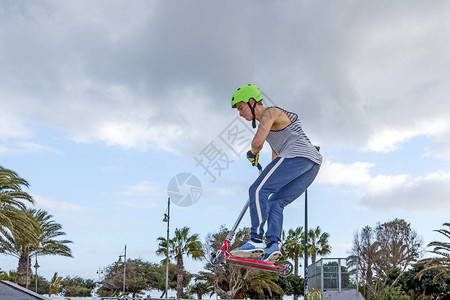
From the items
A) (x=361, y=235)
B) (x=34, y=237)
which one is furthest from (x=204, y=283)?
(x=34, y=237)

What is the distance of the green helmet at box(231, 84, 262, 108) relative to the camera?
18.4 feet

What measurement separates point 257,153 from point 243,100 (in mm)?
655

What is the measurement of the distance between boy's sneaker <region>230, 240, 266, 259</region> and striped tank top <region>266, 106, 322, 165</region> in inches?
42.1

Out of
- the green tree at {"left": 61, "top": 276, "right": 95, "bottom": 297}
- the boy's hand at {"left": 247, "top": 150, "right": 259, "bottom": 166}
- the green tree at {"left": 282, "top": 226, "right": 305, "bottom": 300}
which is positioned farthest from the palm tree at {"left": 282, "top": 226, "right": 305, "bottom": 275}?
the boy's hand at {"left": 247, "top": 150, "right": 259, "bottom": 166}

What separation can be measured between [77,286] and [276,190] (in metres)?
78.8

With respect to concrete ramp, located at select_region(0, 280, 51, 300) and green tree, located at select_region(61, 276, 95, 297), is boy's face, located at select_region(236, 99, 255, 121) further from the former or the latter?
green tree, located at select_region(61, 276, 95, 297)

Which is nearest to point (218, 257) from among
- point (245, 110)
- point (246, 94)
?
point (245, 110)

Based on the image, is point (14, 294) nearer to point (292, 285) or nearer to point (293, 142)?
point (293, 142)

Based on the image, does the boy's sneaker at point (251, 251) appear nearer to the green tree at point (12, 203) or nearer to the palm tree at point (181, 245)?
the green tree at point (12, 203)

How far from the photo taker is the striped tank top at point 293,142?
5543 mm

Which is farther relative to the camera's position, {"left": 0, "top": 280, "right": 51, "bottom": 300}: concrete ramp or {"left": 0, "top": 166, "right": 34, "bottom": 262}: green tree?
{"left": 0, "top": 166, "right": 34, "bottom": 262}: green tree

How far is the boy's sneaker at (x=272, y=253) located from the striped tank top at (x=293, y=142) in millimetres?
1037

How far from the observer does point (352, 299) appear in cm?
2539

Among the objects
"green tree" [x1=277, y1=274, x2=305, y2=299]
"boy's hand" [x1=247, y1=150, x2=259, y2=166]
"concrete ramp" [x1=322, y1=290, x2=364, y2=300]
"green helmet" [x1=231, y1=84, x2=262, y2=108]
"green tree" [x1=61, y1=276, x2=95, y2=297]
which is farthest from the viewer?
"green tree" [x1=61, y1=276, x2=95, y2=297]
